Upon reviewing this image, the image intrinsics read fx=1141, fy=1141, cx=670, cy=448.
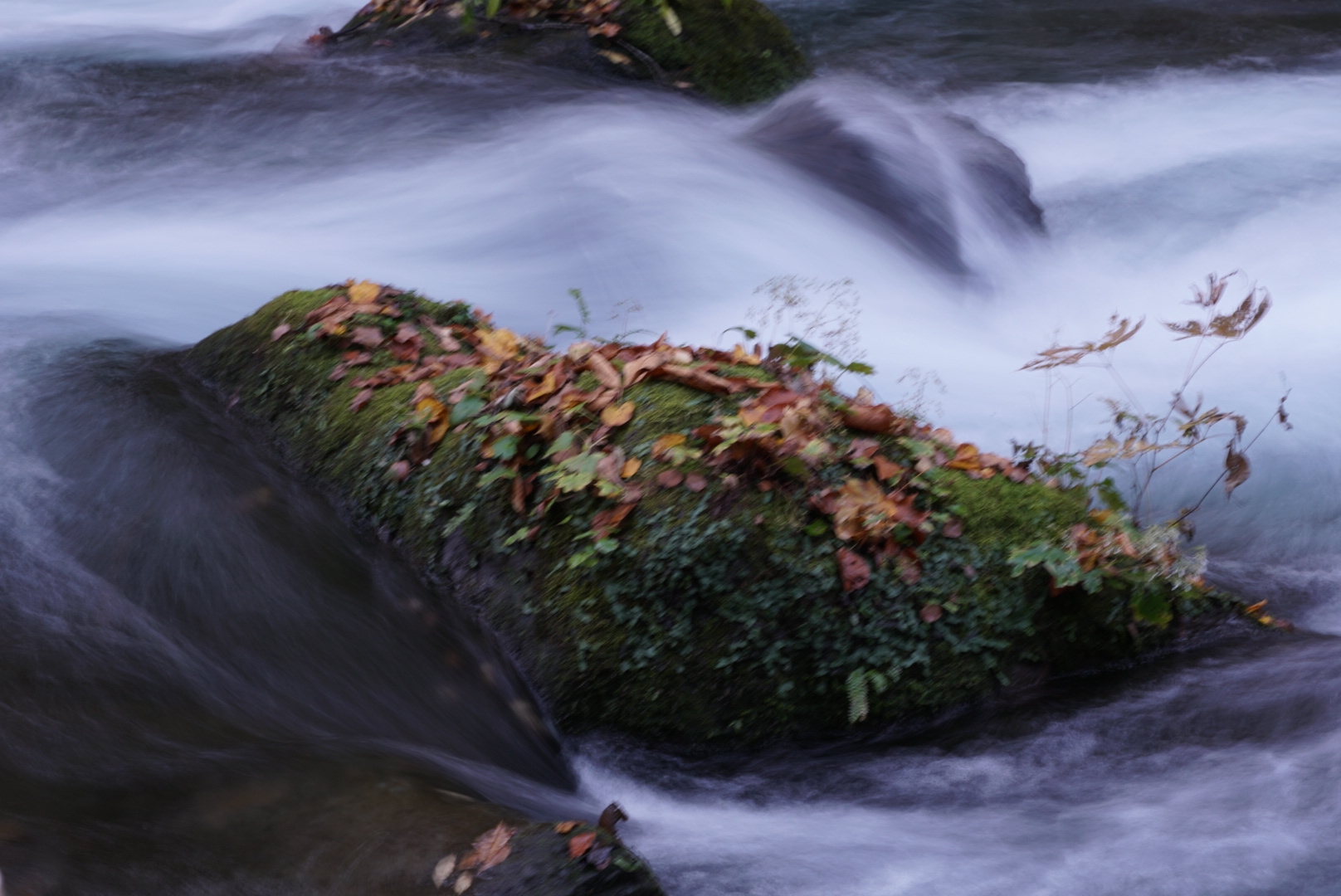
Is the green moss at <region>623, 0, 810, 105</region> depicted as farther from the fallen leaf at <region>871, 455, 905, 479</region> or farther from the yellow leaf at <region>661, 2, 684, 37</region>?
the fallen leaf at <region>871, 455, 905, 479</region>

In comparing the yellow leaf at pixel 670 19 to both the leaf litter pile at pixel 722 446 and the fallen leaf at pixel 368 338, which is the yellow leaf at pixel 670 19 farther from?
the leaf litter pile at pixel 722 446

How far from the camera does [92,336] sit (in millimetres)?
5969

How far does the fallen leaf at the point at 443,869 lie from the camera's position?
2.66 meters

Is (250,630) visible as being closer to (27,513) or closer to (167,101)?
(27,513)

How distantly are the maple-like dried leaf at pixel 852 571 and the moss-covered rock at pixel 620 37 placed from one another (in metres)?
6.76

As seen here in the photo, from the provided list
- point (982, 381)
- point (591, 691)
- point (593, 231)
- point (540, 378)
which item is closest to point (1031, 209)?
point (982, 381)

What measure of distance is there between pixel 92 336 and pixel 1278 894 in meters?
5.77

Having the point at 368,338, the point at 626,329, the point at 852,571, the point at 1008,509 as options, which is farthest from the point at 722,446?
the point at 626,329

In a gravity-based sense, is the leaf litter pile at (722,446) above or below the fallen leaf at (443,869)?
above

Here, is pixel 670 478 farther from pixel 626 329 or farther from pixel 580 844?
pixel 626 329

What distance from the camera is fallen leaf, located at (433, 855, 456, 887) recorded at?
8.72 ft

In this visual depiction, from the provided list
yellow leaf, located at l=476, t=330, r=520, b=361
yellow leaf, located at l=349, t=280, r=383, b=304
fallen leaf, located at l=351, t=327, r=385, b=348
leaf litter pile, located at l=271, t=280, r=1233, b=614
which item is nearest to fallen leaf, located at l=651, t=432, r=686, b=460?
leaf litter pile, located at l=271, t=280, r=1233, b=614

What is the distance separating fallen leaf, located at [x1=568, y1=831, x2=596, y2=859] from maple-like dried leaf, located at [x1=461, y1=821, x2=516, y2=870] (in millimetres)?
150

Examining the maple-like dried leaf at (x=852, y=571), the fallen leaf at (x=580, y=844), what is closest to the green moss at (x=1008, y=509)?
the maple-like dried leaf at (x=852, y=571)
